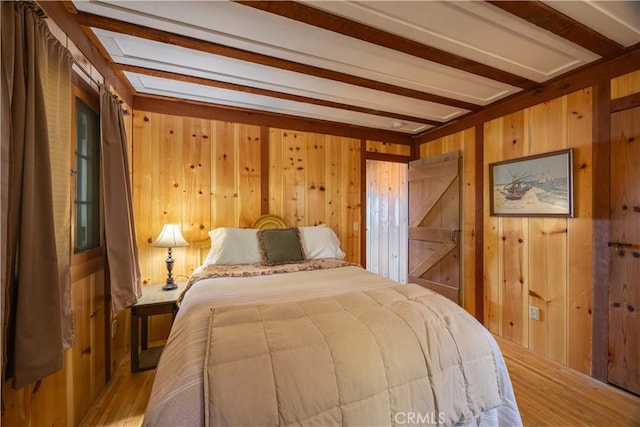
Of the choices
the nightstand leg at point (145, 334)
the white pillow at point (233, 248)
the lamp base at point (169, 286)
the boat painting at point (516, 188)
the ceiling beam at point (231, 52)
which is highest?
the ceiling beam at point (231, 52)

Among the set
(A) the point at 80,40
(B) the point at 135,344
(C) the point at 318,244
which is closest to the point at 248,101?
(A) the point at 80,40

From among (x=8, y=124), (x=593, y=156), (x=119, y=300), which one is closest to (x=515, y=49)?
(x=593, y=156)

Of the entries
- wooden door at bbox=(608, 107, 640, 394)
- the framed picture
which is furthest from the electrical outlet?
the framed picture

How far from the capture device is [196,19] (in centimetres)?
154

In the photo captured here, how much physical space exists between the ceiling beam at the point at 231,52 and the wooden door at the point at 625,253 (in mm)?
1390

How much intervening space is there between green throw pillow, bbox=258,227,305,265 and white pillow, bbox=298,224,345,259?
0.35ft

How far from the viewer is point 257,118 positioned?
3.00 meters

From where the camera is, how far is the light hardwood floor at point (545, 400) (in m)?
1.61

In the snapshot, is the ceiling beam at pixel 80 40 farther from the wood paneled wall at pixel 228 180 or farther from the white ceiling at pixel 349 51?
the wood paneled wall at pixel 228 180

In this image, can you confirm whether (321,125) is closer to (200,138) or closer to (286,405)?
(200,138)

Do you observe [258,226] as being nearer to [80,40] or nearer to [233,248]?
[233,248]

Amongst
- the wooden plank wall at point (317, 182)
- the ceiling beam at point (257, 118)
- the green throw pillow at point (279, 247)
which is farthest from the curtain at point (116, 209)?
the wooden plank wall at point (317, 182)

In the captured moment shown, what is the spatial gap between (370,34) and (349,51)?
0.24m

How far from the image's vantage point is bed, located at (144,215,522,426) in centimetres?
89
